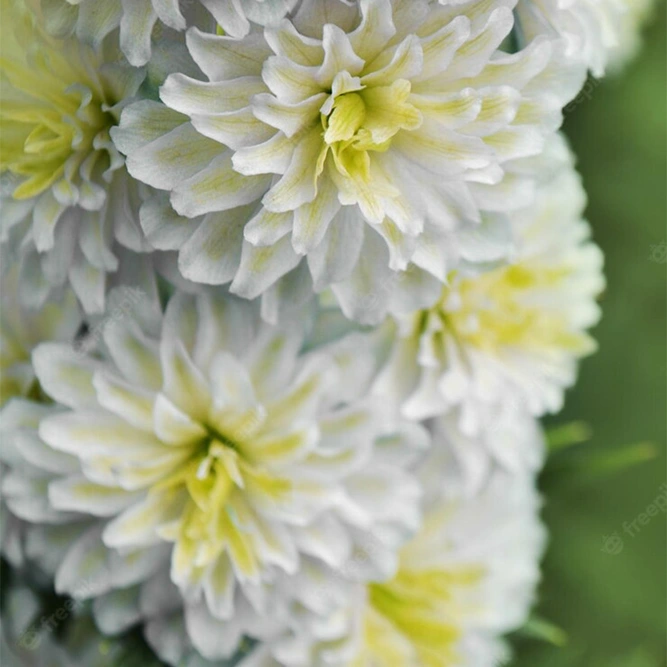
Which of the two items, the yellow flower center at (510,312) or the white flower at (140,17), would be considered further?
the yellow flower center at (510,312)

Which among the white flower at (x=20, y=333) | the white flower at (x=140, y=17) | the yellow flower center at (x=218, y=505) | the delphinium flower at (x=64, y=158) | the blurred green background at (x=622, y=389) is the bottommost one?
the blurred green background at (x=622, y=389)

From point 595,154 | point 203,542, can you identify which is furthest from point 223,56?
point 595,154

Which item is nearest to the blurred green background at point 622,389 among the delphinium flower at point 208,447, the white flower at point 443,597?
the white flower at point 443,597

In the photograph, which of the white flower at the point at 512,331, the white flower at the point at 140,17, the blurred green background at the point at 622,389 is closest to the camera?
the white flower at the point at 140,17

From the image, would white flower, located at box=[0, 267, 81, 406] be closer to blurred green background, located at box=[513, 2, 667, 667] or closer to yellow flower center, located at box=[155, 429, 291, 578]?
yellow flower center, located at box=[155, 429, 291, 578]

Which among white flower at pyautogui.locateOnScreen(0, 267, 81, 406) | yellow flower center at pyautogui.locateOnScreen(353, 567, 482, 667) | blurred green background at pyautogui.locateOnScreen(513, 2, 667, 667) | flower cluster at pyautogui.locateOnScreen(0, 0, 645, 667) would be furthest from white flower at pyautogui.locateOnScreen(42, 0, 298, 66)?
blurred green background at pyautogui.locateOnScreen(513, 2, 667, 667)

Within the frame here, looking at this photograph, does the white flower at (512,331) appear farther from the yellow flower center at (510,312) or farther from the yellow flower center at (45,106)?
the yellow flower center at (45,106)
